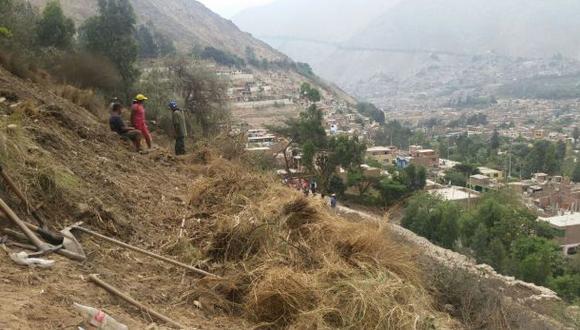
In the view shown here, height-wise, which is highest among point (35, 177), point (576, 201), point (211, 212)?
point (35, 177)

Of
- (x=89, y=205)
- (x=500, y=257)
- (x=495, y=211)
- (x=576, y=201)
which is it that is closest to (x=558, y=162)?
(x=576, y=201)

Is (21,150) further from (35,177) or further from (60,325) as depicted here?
(60,325)

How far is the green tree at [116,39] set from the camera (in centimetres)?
1912

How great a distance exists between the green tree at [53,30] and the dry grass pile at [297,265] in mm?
13085

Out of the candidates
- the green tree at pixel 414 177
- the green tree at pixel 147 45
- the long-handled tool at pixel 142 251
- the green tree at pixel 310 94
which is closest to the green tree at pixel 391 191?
the green tree at pixel 414 177

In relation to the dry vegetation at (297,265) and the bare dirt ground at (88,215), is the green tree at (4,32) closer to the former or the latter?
the bare dirt ground at (88,215)

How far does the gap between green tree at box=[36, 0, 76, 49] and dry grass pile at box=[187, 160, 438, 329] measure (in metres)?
13.1

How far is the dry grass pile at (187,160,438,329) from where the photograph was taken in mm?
4207

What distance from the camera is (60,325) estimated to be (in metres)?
3.07

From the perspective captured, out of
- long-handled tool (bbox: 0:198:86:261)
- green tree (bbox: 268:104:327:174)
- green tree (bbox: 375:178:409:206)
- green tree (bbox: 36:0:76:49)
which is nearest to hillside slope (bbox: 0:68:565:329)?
long-handled tool (bbox: 0:198:86:261)

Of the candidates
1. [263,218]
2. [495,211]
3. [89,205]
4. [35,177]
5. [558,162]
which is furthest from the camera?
[558,162]

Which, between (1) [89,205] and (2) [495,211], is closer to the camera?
(1) [89,205]

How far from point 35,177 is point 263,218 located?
210 cm

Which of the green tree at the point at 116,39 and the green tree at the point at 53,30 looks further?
the green tree at the point at 116,39
